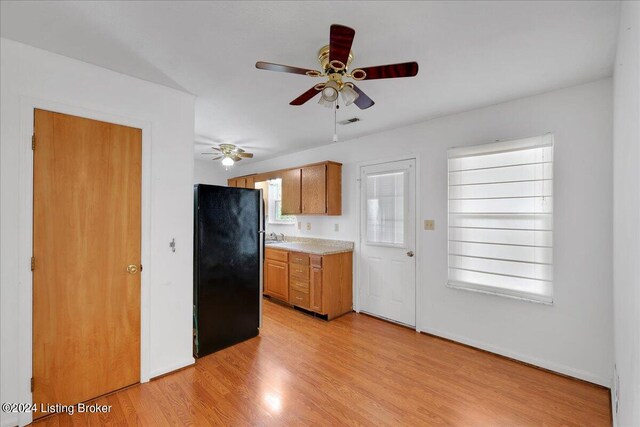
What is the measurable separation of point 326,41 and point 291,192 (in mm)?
3125

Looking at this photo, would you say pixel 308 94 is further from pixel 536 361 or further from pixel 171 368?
pixel 536 361

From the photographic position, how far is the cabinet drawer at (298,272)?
13.0 feet

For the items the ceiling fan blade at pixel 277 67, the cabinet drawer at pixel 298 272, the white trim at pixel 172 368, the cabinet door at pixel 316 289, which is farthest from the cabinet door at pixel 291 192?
the ceiling fan blade at pixel 277 67

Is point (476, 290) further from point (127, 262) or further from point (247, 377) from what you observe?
point (127, 262)

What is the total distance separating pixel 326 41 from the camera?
1827mm

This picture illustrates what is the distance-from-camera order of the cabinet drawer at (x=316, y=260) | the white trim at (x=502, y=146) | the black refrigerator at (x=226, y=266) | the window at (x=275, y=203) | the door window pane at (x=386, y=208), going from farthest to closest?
1. the window at (x=275, y=203)
2. the cabinet drawer at (x=316, y=260)
3. the door window pane at (x=386, y=208)
4. the black refrigerator at (x=226, y=266)
5. the white trim at (x=502, y=146)

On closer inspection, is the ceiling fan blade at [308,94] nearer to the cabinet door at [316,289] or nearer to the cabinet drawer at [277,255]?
the cabinet door at [316,289]

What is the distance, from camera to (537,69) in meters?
2.18

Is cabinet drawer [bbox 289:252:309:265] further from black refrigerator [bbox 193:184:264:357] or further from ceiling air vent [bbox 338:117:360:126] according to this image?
ceiling air vent [bbox 338:117:360:126]

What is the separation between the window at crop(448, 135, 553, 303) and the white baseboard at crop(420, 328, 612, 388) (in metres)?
0.56

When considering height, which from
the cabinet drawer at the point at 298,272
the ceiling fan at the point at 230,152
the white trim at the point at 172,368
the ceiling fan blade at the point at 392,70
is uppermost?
the ceiling fan at the point at 230,152

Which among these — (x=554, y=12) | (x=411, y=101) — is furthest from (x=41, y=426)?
(x=554, y=12)

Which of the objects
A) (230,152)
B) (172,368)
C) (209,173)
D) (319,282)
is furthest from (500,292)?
(209,173)

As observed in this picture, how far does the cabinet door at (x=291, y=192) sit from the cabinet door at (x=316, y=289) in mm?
1217
